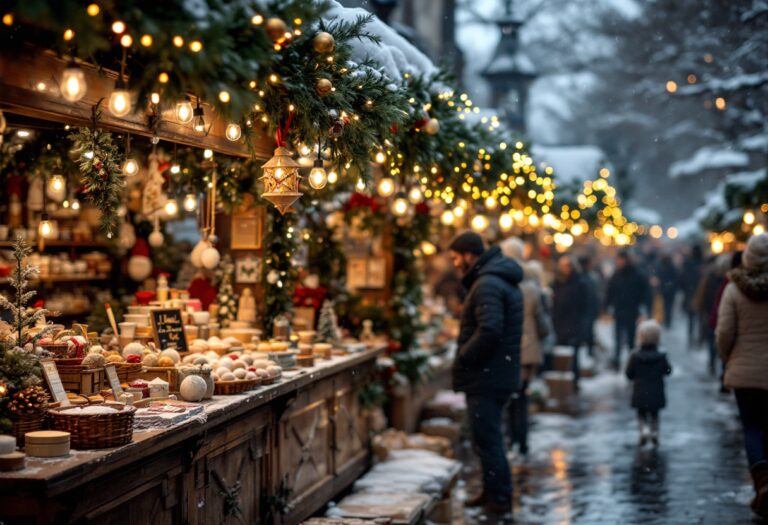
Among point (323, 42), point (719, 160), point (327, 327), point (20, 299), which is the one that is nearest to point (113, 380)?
point (20, 299)

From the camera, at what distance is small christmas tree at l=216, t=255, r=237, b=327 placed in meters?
9.13

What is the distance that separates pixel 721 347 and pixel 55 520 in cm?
621

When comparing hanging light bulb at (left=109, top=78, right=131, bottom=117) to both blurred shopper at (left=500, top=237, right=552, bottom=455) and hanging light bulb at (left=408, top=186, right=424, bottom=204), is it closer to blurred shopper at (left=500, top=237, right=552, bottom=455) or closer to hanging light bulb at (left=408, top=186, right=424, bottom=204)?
hanging light bulb at (left=408, top=186, right=424, bottom=204)

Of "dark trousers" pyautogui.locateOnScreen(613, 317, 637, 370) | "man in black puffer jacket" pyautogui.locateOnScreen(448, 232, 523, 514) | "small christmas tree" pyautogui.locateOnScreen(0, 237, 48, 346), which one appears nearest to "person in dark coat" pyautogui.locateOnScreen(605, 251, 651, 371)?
"dark trousers" pyautogui.locateOnScreen(613, 317, 637, 370)

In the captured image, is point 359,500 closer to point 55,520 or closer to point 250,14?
point 55,520

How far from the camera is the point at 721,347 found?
29.1 ft

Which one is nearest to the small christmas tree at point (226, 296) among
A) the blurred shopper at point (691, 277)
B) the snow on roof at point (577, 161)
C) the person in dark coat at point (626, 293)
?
the person in dark coat at point (626, 293)

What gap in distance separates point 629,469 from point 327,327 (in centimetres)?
354

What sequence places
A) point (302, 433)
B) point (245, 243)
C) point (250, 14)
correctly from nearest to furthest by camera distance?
1. point (250, 14)
2. point (302, 433)
3. point (245, 243)

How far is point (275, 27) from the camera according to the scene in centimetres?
483

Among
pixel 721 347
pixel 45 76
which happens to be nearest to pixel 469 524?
pixel 721 347

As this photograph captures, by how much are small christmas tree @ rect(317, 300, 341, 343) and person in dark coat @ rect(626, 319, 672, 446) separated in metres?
3.60

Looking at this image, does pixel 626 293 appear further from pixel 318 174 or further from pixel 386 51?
pixel 318 174

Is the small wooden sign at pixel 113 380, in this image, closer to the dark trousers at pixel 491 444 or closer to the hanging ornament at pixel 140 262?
the dark trousers at pixel 491 444
